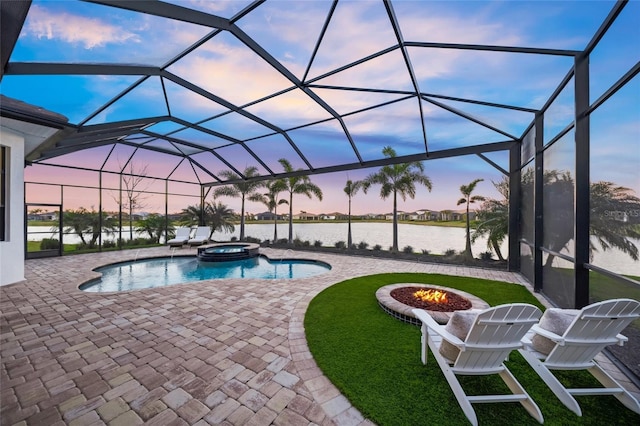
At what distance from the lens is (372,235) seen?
13.9 m

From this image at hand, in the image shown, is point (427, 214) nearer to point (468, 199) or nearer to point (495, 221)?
point (468, 199)

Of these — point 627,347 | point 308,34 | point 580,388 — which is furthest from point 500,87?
point 580,388

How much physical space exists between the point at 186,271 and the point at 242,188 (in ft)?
25.2

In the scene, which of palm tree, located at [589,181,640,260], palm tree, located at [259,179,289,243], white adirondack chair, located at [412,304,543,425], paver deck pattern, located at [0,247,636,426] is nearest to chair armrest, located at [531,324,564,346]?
white adirondack chair, located at [412,304,543,425]

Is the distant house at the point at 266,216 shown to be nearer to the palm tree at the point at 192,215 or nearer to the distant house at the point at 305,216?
the distant house at the point at 305,216

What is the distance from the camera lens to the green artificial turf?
7.75 ft

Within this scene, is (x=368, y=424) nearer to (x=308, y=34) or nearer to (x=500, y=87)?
(x=308, y=34)

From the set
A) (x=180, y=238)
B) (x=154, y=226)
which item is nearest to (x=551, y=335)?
(x=180, y=238)

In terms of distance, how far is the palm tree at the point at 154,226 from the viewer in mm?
15250

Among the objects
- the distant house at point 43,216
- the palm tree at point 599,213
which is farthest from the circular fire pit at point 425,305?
the distant house at point 43,216

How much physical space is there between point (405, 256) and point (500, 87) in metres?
7.59

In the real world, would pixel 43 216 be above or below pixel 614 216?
below

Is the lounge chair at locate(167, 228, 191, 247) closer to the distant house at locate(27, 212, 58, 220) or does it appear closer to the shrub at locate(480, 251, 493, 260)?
the distant house at locate(27, 212, 58, 220)

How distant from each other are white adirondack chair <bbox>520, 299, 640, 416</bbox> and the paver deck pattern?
6.78 feet
